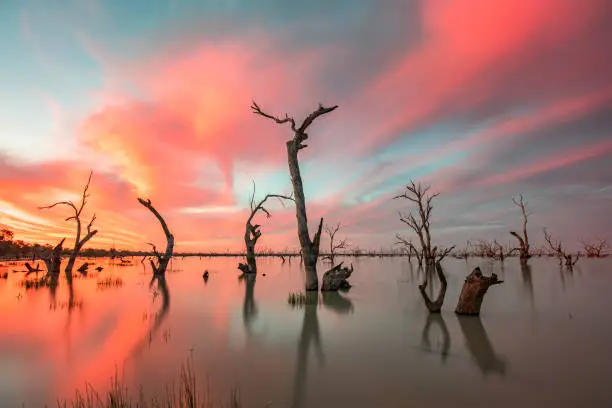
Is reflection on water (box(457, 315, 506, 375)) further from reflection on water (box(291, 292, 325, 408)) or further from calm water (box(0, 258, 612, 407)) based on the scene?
reflection on water (box(291, 292, 325, 408))

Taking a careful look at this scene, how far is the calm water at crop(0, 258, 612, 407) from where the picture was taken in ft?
15.0

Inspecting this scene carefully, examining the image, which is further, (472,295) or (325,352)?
(472,295)

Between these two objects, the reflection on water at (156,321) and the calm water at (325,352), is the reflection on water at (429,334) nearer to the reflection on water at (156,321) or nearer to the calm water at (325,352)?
the calm water at (325,352)

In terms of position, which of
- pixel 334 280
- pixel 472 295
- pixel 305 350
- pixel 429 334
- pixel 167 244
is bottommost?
pixel 429 334

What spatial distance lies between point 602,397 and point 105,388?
658 centimetres

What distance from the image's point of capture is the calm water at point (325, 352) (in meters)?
4.57

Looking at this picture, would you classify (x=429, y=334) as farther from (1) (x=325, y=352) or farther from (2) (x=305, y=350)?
(2) (x=305, y=350)

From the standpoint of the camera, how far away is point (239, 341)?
746cm

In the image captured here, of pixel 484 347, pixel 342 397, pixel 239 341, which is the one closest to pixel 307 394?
pixel 342 397

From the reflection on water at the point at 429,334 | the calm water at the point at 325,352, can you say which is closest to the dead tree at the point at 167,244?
the calm water at the point at 325,352

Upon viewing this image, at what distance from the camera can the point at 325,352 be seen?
656 centimetres

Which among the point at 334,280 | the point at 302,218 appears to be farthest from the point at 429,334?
the point at 334,280

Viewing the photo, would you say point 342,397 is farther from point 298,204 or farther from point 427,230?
point 427,230

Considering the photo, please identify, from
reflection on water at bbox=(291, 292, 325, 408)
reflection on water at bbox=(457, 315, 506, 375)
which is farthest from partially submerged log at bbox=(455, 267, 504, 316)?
reflection on water at bbox=(291, 292, 325, 408)
